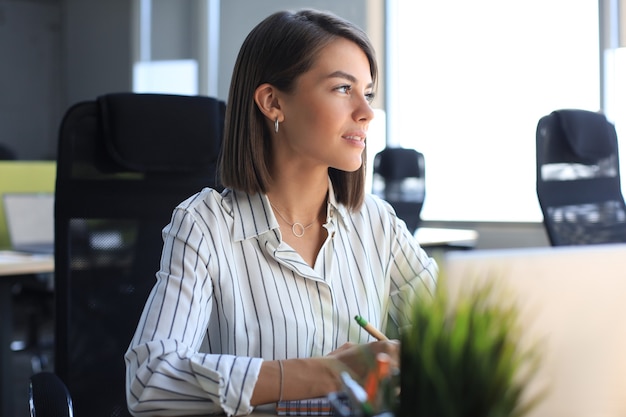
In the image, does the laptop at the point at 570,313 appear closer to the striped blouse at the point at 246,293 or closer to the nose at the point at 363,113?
the striped blouse at the point at 246,293

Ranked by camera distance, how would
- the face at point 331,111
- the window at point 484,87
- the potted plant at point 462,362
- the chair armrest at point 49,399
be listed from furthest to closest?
the window at point 484,87, the face at point 331,111, the chair armrest at point 49,399, the potted plant at point 462,362

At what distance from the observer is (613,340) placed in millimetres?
822

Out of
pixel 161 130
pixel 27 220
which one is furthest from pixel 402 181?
pixel 161 130

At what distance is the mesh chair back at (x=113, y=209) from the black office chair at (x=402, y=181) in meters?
2.22

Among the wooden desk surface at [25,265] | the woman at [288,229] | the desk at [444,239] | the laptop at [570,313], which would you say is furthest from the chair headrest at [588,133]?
the laptop at [570,313]

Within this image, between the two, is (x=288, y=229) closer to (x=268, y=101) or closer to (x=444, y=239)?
(x=268, y=101)

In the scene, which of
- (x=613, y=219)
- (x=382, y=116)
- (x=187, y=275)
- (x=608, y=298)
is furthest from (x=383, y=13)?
(x=608, y=298)

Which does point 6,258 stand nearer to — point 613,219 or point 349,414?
point 613,219

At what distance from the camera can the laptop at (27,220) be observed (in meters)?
3.83

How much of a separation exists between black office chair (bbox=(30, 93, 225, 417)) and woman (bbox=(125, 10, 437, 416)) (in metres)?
0.28

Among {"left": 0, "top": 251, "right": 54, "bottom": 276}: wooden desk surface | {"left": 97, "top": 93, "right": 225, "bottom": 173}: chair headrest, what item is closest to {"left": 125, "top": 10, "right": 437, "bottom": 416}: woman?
{"left": 97, "top": 93, "right": 225, "bottom": 173}: chair headrest

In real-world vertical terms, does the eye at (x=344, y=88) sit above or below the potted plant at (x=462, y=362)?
above

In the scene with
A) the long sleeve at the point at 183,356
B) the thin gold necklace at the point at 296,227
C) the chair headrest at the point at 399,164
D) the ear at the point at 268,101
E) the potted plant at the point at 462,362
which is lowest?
the long sleeve at the point at 183,356

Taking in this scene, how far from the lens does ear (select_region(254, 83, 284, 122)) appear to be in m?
1.61
